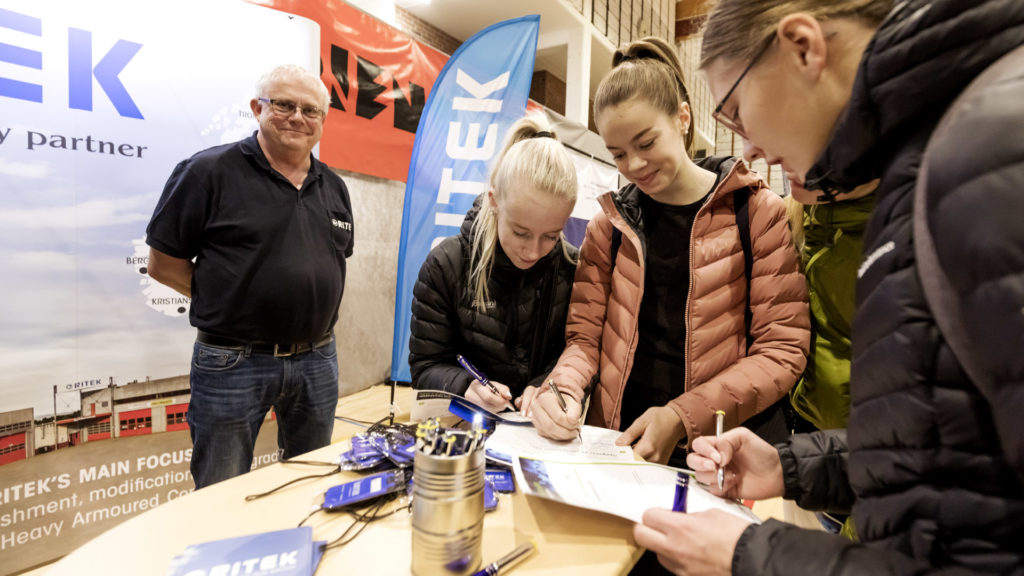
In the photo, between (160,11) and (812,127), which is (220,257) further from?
(812,127)

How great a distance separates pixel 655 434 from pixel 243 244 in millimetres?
1578

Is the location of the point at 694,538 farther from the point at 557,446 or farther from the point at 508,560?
the point at 557,446

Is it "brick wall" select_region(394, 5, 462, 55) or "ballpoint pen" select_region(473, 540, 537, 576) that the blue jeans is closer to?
"ballpoint pen" select_region(473, 540, 537, 576)

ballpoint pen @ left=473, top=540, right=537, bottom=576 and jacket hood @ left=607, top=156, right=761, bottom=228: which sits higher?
jacket hood @ left=607, top=156, right=761, bottom=228

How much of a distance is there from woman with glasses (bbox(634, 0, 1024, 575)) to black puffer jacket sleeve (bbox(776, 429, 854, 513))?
1.02ft

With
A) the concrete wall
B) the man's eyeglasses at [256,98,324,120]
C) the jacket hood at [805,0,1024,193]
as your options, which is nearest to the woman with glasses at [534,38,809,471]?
the jacket hood at [805,0,1024,193]

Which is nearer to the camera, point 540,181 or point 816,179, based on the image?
point 816,179

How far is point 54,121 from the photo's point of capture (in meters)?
2.01

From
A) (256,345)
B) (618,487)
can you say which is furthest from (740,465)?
(256,345)

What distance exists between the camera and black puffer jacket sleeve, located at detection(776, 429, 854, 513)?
825 millimetres

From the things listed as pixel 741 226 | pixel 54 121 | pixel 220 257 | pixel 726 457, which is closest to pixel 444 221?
pixel 220 257

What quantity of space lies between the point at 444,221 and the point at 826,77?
2886 mm

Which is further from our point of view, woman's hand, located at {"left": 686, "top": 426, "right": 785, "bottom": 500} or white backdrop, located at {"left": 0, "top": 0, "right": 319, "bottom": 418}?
white backdrop, located at {"left": 0, "top": 0, "right": 319, "bottom": 418}

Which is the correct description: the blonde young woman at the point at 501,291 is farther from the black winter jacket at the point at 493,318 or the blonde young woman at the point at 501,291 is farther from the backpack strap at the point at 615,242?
the backpack strap at the point at 615,242
